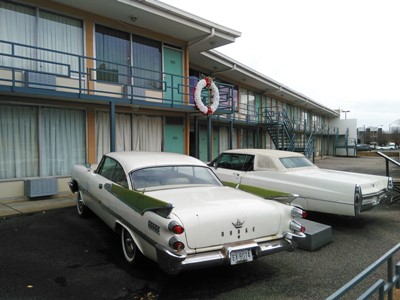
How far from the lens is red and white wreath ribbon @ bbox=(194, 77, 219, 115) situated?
1109 centimetres

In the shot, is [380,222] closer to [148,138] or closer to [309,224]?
[309,224]

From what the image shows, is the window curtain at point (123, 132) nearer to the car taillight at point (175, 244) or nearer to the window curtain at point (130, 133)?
the window curtain at point (130, 133)

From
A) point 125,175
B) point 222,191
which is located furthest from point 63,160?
point 222,191

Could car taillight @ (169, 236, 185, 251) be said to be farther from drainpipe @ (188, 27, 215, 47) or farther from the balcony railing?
drainpipe @ (188, 27, 215, 47)

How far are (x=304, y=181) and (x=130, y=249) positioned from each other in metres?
3.66

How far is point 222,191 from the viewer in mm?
4406

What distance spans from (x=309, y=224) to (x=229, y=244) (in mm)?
2462

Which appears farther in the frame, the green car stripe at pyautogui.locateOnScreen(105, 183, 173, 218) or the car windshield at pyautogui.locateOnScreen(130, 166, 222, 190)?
the car windshield at pyautogui.locateOnScreen(130, 166, 222, 190)

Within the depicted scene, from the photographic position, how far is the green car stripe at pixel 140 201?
3.25 meters

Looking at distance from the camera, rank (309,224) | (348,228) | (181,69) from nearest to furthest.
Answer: (309,224) → (348,228) → (181,69)

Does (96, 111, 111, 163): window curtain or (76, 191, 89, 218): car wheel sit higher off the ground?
(96, 111, 111, 163): window curtain

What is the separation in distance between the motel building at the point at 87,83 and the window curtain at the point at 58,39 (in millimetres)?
27

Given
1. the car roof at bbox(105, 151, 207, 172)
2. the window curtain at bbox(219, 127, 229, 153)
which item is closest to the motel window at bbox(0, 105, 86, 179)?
the car roof at bbox(105, 151, 207, 172)

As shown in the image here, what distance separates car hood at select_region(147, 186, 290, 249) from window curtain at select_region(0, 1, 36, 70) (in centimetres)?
635
